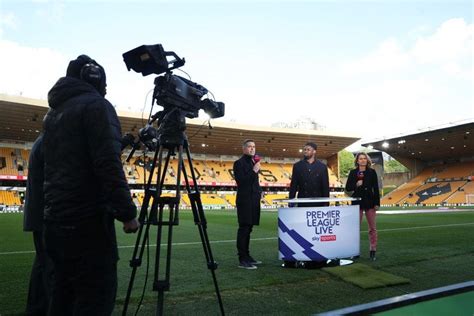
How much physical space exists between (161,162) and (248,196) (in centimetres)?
271

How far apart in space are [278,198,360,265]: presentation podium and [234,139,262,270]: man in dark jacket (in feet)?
1.37

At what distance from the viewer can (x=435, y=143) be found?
44031mm

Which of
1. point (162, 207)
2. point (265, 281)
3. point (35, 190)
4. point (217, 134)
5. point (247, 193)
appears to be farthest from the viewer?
point (217, 134)

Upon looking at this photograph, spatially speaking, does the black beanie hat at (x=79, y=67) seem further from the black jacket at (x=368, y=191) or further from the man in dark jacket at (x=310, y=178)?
the black jacket at (x=368, y=191)

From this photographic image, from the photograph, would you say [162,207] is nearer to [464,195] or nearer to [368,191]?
[368,191]

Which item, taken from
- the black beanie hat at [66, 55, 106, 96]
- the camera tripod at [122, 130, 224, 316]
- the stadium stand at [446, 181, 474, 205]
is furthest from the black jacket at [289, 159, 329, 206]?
the stadium stand at [446, 181, 474, 205]

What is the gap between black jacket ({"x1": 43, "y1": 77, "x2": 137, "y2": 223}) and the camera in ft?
6.59

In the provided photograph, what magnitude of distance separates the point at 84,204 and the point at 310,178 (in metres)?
4.38

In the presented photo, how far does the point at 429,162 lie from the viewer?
179 ft

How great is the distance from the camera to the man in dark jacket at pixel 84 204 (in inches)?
78.7

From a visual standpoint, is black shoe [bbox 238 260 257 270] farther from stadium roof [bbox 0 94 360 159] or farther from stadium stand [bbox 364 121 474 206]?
stadium stand [bbox 364 121 474 206]

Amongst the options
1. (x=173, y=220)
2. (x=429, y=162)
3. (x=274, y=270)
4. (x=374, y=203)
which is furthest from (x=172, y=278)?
(x=429, y=162)

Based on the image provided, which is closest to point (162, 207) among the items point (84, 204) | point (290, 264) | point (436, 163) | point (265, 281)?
point (84, 204)

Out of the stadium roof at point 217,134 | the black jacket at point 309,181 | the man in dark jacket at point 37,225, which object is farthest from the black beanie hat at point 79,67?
the stadium roof at point 217,134
